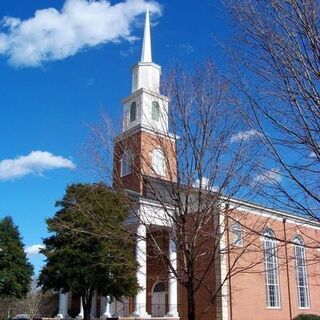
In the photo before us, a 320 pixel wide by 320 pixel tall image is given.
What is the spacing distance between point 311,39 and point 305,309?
3438 centimetres

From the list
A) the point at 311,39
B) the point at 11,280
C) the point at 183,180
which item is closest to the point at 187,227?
the point at 183,180

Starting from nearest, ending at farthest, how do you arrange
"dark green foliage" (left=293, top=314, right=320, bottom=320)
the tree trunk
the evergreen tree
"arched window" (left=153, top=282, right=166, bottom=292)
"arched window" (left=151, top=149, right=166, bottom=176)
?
the tree trunk, "arched window" (left=151, top=149, right=166, bottom=176), the evergreen tree, "dark green foliage" (left=293, top=314, right=320, bottom=320), "arched window" (left=153, top=282, right=166, bottom=292)

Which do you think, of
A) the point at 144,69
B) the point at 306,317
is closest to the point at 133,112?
the point at 144,69

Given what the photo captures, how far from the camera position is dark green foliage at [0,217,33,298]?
3722 cm

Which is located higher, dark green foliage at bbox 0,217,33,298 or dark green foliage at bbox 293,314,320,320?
dark green foliage at bbox 0,217,33,298

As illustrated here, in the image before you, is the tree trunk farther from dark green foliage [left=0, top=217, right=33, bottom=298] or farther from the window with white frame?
the window with white frame

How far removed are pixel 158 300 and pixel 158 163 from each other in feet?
78.5

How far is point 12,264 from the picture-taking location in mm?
37906

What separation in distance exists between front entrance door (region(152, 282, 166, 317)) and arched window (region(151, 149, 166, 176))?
75.3 feet

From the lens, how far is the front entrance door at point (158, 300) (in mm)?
33562

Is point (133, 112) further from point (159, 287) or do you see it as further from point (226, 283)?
point (226, 283)

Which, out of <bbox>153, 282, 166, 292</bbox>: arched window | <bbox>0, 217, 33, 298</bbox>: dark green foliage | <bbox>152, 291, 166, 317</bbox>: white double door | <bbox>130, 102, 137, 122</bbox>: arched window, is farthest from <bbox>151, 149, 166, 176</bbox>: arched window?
<bbox>0, 217, 33, 298</bbox>: dark green foliage

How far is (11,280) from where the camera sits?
3719 centimetres

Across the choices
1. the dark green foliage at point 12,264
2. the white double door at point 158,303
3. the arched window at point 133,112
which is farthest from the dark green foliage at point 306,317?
the dark green foliage at point 12,264
